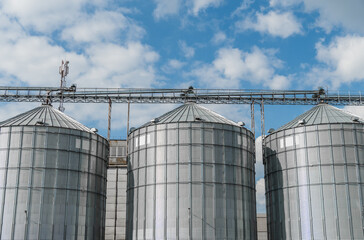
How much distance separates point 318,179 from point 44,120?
3170cm

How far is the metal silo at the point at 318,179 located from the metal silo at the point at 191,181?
393cm

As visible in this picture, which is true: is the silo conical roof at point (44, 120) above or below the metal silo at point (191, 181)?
above

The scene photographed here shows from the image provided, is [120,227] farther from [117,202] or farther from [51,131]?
[51,131]

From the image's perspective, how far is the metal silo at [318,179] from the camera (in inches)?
1988

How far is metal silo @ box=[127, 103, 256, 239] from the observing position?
159 feet

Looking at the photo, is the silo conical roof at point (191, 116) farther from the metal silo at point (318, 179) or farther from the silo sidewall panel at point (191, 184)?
the metal silo at point (318, 179)

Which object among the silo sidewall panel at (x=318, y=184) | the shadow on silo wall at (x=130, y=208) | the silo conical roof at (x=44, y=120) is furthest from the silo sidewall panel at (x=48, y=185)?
the silo sidewall panel at (x=318, y=184)

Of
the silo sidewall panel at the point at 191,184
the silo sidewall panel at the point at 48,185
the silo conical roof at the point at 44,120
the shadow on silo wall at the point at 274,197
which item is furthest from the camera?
the shadow on silo wall at the point at 274,197

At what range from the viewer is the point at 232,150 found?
2066 inches

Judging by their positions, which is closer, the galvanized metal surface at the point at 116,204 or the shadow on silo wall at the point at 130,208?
the shadow on silo wall at the point at 130,208

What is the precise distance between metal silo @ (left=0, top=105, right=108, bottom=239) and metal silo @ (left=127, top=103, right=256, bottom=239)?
4788 mm

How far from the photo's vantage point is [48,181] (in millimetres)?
49125

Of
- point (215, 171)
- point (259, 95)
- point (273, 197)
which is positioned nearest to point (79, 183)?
point (215, 171)

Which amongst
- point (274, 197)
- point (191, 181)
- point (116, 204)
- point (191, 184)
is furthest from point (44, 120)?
point (274, 197)
